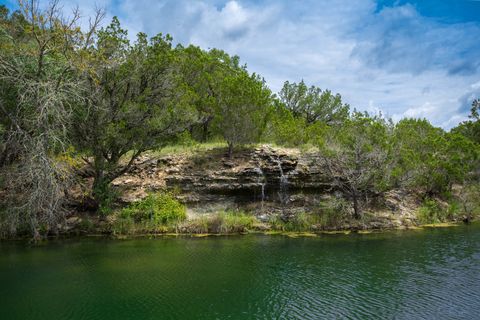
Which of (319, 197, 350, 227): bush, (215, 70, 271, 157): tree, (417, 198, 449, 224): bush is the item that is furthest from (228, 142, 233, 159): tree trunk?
Answer: (417, 198, 449, 224): bush

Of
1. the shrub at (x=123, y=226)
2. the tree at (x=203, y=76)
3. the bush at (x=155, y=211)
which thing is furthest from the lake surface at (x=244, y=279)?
the tree at (x=203, y=76)

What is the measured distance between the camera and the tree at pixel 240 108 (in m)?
33.8

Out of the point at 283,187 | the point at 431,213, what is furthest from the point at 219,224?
the point at 431,213

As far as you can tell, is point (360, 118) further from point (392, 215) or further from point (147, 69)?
point (147, 69)

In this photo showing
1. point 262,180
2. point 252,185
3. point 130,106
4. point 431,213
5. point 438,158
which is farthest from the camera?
point 438,158

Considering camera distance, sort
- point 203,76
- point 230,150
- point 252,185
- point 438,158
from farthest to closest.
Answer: point 203,76
point 438,158
point 230,150
point 252,185

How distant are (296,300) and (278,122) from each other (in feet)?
77.3

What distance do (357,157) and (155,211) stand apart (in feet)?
54.5

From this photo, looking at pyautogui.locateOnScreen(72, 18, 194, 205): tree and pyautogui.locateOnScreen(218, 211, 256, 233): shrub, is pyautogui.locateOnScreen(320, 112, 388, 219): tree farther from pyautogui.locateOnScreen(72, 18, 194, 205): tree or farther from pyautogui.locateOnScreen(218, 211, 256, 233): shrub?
pyautogui.locateOnScreen(72, 18, 194, 205): tree

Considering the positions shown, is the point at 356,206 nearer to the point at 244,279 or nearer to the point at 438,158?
the point at 438,158

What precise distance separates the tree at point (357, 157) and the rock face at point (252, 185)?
4.53ft

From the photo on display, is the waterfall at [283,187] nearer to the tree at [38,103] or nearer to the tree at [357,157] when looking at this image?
the tree at [357,157]

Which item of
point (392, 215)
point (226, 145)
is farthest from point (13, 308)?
point (392, 215)

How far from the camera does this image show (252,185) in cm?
3281
